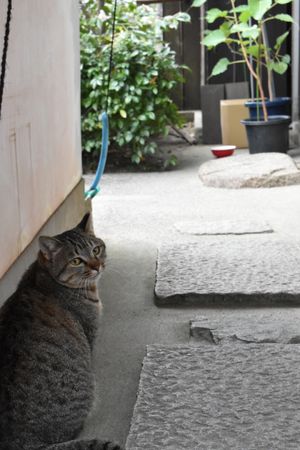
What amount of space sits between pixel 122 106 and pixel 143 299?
332cm

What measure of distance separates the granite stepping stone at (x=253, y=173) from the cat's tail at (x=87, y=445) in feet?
12.9

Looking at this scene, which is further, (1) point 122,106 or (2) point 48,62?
(1) point 122,106

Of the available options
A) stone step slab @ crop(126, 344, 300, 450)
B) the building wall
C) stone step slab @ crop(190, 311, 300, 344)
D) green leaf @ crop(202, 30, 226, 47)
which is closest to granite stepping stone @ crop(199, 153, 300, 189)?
green leaf @ crop(202, 30, 226, 47)

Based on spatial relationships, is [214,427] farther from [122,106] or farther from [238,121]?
[238,121]

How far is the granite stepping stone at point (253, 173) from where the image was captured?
533cm

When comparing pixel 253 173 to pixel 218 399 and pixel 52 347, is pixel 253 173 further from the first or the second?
pixel 52 347

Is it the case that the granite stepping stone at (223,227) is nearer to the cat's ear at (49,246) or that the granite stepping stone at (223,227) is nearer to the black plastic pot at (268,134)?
the cat's ear at (49,246)

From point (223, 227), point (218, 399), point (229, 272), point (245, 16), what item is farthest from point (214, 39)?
point (218, 399)

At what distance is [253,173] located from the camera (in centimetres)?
543

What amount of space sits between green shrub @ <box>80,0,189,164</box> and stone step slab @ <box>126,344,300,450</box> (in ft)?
13.0

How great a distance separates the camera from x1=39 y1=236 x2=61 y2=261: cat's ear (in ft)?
6.72

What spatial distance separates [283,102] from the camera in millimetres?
6938

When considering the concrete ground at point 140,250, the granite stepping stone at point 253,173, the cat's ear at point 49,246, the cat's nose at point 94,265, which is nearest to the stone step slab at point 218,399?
the concrete ground at point 140,250

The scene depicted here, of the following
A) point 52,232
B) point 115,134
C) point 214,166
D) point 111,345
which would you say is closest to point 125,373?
point 111,345
